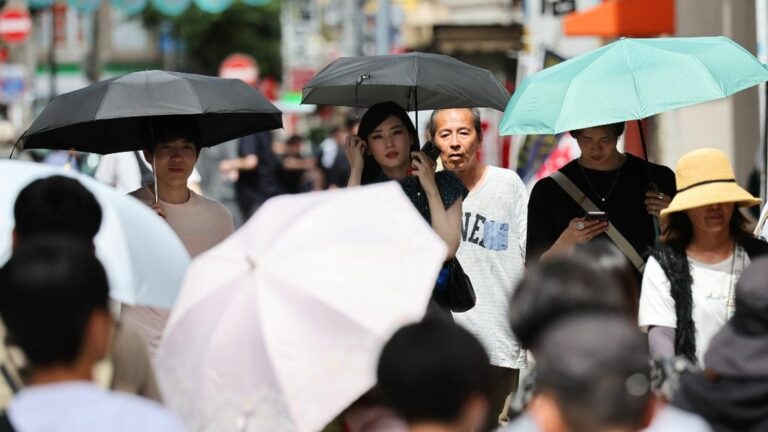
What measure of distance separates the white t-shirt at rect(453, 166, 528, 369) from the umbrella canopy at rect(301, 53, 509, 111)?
19.0 inches

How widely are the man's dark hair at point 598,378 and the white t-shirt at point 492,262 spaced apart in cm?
427

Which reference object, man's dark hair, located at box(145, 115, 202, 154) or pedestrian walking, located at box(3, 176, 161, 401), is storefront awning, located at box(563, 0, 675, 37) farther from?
pedestrian walking, located at box(3, 176, 161, 401)

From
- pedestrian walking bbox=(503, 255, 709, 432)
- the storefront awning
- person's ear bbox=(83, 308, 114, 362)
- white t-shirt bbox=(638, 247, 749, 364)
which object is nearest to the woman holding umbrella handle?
white t-shirt bbox=(638, 247, 749, 364)

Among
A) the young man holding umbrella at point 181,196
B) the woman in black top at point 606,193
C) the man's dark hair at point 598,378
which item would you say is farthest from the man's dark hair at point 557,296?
the young man holding umbrella at point 181,196

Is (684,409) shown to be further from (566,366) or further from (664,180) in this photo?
(664,180)

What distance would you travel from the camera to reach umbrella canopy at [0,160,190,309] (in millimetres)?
5008

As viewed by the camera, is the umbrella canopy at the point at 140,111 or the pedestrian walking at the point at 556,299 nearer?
the pedestrian walking at the point at 556,299

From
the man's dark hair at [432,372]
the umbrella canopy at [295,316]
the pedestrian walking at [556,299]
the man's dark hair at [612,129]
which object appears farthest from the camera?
the man's dark hair at [612,129]

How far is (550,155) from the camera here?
12398 mm

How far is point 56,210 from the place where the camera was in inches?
183

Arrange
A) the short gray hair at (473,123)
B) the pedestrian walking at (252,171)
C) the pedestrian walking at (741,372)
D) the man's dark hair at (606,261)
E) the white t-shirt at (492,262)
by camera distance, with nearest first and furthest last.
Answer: the man's dark hair at (606,261) → the pedestrian walking at (741,372) → the white t-shirt at (492,262) → the short gray hair at (473,123) → the pedestrian walking at (252,171)

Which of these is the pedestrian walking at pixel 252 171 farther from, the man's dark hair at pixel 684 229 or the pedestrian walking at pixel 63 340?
the pedestrian walking at pixel 63 340

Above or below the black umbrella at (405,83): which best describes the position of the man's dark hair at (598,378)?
below

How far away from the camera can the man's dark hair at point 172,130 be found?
7051mm
